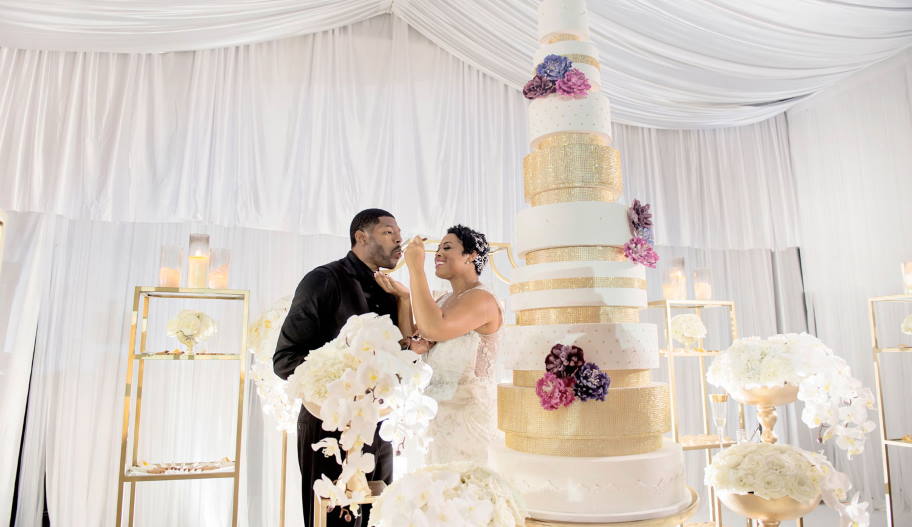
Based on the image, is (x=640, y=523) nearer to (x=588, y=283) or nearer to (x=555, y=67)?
(x=588, y=283)

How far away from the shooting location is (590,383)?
6.37 feet

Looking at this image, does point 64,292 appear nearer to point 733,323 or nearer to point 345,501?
point 345,501

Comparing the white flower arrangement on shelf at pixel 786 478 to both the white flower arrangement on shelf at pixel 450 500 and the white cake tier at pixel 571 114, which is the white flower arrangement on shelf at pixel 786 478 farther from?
the white cake tier at pixel 571 114

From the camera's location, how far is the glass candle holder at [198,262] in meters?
3.68

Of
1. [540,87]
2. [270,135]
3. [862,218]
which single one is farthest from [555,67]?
[862,218]

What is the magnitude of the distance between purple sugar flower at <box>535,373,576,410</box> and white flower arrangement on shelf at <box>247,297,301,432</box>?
5.09 feet

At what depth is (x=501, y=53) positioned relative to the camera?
193 inches

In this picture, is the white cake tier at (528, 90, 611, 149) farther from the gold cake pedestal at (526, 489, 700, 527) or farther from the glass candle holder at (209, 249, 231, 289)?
the glass candle holder at (209, 249, 231, 289)

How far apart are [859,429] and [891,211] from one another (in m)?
2.95

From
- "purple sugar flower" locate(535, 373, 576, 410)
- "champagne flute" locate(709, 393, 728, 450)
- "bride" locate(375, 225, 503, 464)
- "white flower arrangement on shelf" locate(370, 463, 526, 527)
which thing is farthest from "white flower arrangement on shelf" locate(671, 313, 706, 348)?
"white flower arrangement on shelf" locate(370, 463, 526, 527)

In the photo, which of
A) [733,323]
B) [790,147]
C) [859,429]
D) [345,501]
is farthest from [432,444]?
[790,147]

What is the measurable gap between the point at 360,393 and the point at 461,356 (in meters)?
1.32

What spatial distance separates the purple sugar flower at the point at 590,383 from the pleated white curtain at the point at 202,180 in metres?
3.00

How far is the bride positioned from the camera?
272 centimetres
